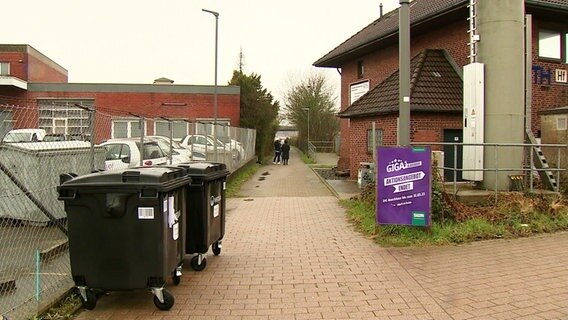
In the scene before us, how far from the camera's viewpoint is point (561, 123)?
13.7 metres

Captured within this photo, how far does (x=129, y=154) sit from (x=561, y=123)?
453 inches

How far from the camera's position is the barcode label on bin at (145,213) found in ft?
15.9

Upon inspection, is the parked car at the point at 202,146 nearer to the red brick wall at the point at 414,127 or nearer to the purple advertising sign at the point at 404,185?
the red brick wall at the point at 414,127

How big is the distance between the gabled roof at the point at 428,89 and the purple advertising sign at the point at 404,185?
7.58m

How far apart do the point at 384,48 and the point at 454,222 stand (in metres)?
14.0

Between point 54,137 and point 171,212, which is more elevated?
point 54,137

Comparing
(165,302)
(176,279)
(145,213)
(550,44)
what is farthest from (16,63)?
(165,302)

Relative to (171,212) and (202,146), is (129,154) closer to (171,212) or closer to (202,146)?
(202,146)

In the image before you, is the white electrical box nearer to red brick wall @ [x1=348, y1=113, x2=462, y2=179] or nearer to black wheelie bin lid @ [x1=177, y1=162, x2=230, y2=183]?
red brick wall @ [x1=348, y1=113, x2=462, y2=179]

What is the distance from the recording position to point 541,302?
513cm

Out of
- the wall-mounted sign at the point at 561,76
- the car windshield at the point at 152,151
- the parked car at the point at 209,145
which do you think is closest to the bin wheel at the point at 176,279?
the car windshield at the point at 152,151

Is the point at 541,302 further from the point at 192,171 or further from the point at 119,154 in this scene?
the point at 119,154

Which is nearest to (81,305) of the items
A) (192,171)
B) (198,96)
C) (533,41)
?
(192,171)

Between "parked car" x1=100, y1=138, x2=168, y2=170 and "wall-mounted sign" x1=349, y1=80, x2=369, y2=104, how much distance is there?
38.4ft
